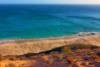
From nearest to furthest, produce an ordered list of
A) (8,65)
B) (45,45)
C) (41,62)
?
(8,65)
(41,62)
(45,45)

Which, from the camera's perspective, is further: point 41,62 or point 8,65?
point 41,62

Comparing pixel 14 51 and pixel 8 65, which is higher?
pixel 8 65

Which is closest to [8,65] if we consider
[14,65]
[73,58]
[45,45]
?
[14,65]

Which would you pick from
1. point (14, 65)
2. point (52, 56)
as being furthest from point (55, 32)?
point (14, 65)

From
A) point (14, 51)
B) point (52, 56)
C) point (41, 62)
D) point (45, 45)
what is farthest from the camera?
point (45, 45)

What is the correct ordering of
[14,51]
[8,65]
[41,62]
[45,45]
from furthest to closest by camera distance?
[45,45] < [14,51] < [41,62] < [8,65]

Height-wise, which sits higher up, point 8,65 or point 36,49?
point 8,65

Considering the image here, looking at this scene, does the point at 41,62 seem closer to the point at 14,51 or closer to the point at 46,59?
the point at 46,59

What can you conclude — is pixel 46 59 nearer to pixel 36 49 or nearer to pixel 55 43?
pixel 36 49

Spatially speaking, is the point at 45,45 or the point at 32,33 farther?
the point at 32,33
